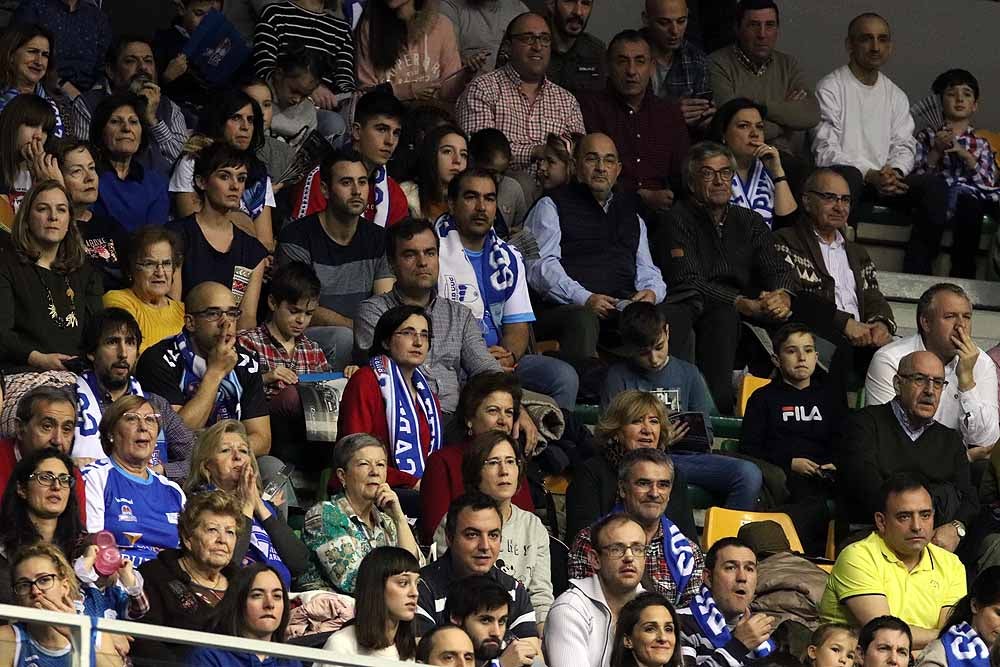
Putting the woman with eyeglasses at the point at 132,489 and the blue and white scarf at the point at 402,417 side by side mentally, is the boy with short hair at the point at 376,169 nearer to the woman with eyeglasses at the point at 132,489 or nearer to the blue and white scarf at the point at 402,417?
the blue and white scarf at the point at 402,417

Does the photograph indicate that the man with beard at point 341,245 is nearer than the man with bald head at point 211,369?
No

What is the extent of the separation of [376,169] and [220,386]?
2.11 metres

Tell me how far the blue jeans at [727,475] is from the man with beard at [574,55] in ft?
9.22

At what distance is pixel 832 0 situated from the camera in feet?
42.3

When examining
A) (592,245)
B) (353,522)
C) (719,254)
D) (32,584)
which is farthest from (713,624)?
(719,254)

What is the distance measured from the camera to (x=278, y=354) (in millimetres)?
8695

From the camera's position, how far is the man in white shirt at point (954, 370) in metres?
9.55

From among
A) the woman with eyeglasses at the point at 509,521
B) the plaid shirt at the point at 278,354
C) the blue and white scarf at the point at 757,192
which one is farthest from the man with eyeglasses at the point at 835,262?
the woman with eyeglasses at the point at 509,521

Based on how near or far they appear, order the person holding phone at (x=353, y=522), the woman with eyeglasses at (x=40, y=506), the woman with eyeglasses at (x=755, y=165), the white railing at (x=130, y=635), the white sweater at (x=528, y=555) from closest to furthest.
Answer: the white railing at (x=130, y=635), the woman with eyeglasses at (x=40, y=506), the person holding phone at (x=353, y=522), the white sweater at (x=528, y=555), the woman with eyeglasses at (x=755, y=165)

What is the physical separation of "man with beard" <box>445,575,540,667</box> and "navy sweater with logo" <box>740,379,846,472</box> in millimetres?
2516

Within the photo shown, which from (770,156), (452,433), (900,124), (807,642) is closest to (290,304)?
(452,433)

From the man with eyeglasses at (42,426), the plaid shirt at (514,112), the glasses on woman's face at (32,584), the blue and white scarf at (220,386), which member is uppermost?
the plaid shirt at (514,112)

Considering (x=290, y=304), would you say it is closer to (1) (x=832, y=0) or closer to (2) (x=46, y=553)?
(2) (x=46, y=553)

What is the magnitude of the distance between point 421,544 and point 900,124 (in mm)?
4738
